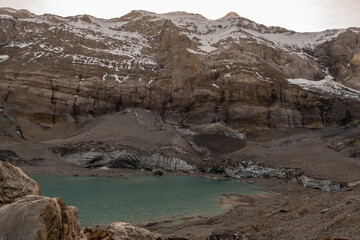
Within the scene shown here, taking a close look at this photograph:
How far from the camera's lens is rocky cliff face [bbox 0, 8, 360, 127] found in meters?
86.0

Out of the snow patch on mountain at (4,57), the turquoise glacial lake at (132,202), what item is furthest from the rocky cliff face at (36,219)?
the snow patch on mountain at (4,57)

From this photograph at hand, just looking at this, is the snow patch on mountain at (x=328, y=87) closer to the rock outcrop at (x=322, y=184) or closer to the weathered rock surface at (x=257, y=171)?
the weathered rock surface at (x=257, y=171)

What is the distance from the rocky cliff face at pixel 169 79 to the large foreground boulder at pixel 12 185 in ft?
253

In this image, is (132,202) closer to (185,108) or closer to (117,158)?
(117,158)

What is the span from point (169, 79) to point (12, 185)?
3545 inches

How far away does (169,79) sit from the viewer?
98.1 m

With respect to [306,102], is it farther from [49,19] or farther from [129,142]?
[49,19]

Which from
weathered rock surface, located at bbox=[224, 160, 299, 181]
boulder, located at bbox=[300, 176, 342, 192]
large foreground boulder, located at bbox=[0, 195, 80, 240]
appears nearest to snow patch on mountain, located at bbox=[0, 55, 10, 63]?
weathered rock surface, located at bbox=[224, 160, 299, 181]

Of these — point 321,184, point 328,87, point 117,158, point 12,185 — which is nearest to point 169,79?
point 117,158

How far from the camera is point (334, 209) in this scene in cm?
1338

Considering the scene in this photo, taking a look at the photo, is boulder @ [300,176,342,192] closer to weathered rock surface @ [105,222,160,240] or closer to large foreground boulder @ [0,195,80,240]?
weathered rock surface @ [105,222,160,240]

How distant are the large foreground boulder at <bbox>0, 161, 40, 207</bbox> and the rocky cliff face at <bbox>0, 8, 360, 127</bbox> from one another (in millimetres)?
77070

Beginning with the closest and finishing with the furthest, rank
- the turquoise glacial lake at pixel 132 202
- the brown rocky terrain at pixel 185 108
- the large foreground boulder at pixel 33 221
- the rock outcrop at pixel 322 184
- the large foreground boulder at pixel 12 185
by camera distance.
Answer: the large foreground boulder at pixel 33 221 → the large foreground boulder at pixel 12 185 → the turquoise glacial lake at pixel 132 202 → the rock outcrop at pixel 322 184 → the brown rocky terrain at pixel 185 108

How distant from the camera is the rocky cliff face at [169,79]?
8600 cm
